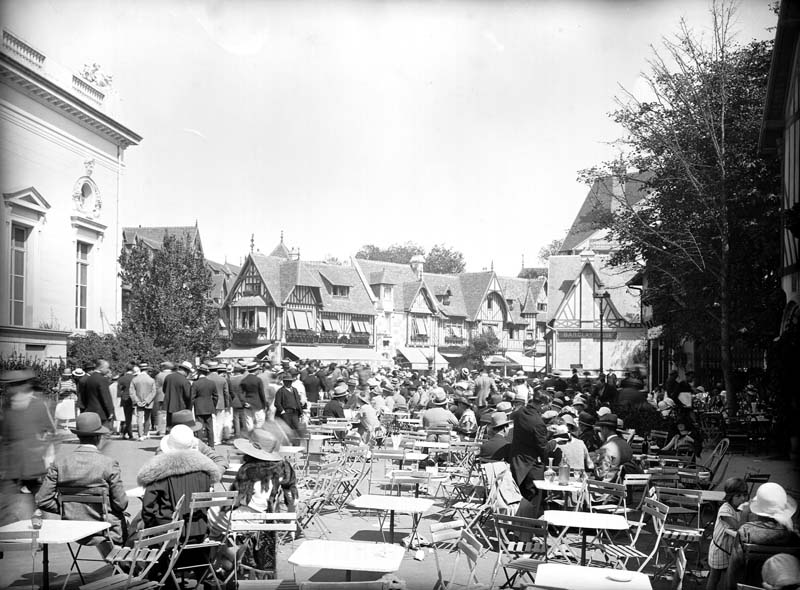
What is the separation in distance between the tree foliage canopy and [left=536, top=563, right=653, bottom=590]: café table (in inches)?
3098

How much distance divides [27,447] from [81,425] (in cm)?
125

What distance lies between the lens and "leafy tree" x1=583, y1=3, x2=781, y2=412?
16594 mm

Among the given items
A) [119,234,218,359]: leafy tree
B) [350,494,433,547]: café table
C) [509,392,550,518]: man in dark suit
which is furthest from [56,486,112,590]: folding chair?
[119,234,218,359]: leafy tree

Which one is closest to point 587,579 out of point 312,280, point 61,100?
point 61,100

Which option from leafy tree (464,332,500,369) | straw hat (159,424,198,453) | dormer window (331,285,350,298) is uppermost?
dormer window (331,285,350,298)

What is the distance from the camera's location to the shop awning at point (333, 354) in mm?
49656

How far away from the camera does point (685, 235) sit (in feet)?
58.5

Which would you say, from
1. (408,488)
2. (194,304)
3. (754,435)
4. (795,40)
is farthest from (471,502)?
(194,304)

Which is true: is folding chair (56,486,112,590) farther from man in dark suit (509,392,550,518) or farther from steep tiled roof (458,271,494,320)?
steep tiled roof (458,271,494,320)

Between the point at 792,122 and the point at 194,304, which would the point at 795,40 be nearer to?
the point at 792,122

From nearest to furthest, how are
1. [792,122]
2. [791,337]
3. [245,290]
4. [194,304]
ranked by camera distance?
[791,337] < [792,122] < [194,304] < [245,290]

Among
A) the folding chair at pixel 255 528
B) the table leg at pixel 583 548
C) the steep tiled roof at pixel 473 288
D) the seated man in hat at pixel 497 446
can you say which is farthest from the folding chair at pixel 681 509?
the steep tiled roof at pixel 473 288

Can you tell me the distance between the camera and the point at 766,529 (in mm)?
4836

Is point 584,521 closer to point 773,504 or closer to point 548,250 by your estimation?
point 773,504
